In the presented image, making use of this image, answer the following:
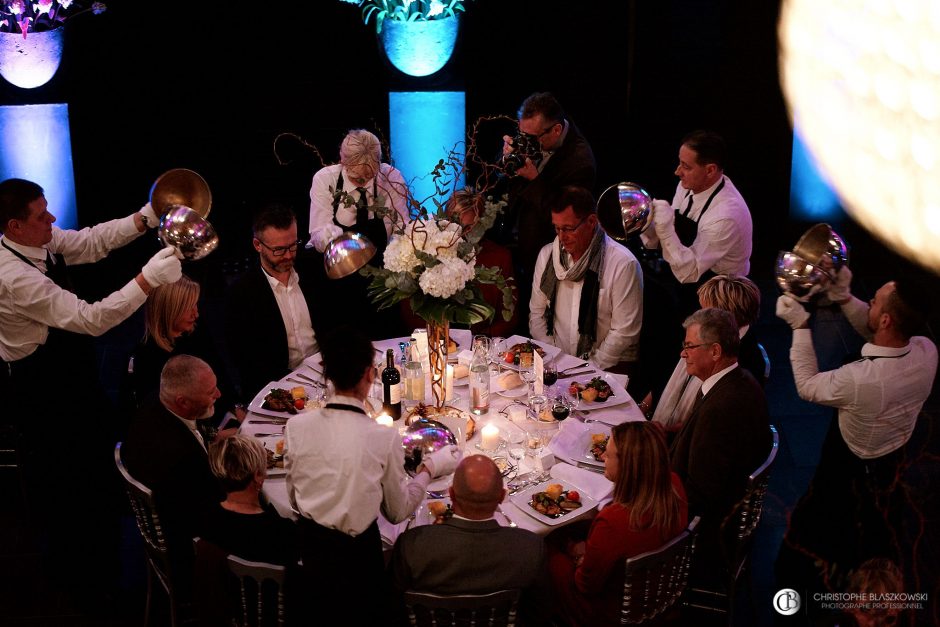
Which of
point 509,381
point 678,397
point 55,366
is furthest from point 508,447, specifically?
point 55,366

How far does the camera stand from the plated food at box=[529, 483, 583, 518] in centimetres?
331

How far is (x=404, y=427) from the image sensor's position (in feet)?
12.6

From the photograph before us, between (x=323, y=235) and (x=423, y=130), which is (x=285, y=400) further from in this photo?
(x=423, y=130)

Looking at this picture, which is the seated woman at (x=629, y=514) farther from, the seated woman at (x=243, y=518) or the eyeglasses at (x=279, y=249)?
the eyeglasses at (x=279, y=249)

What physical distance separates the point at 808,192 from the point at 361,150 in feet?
12.4

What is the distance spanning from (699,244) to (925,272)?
2489 mm

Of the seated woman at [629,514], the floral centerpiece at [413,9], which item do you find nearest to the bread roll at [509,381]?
the seated woman at [629,514]

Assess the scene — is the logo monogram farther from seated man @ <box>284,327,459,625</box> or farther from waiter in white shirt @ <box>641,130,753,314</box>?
seated man @ <box>284,327,459,625</box>

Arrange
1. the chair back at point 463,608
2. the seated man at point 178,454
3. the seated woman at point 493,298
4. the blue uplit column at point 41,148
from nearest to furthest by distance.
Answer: the chair back at point 463,608 → the seated man at point 178,454 → the seated woman at point 493,298 → the blue uplit column at point 41,148

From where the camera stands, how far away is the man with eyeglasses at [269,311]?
4449mm

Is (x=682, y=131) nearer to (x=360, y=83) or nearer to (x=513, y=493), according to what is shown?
(x=360, y=83)

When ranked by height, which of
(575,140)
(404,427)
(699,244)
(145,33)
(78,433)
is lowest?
(78,433)

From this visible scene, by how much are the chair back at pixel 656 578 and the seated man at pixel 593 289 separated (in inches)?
62.6

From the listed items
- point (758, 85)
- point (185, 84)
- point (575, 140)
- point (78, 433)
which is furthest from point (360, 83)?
point (78, 433)
